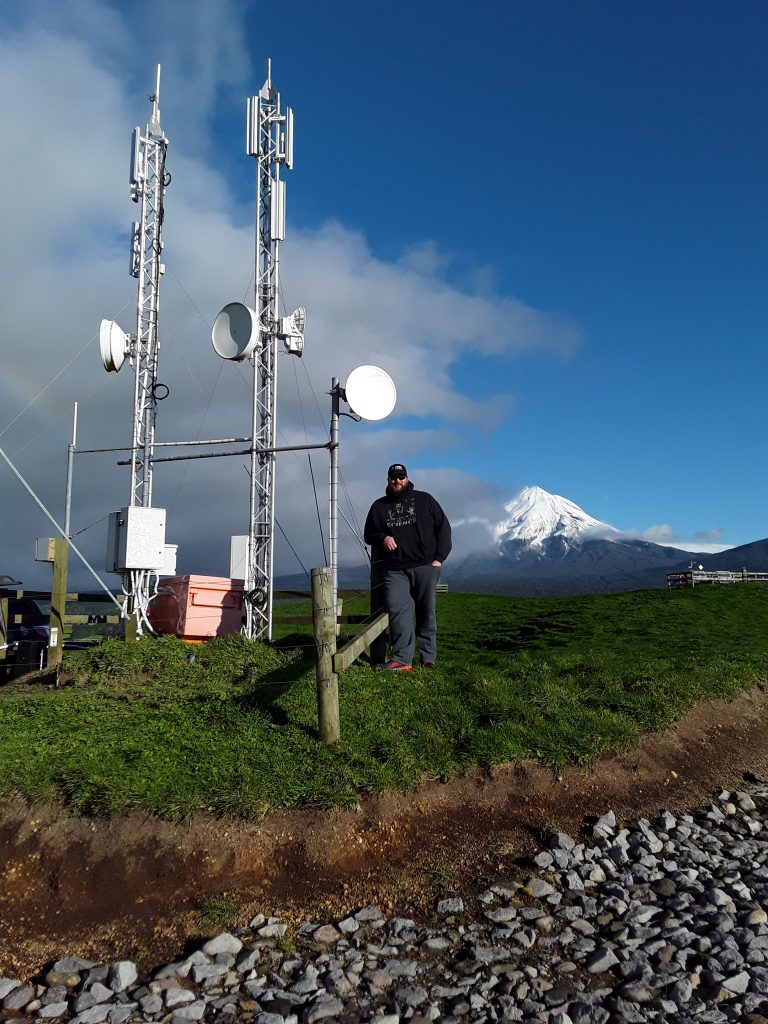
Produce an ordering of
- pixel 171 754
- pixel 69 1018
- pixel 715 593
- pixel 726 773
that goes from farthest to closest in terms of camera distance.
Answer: pixel 715 593
pixel 726 773
pixel 171 754
pixel 69 1018

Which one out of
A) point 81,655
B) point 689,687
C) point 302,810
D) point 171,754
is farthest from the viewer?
point 81,655

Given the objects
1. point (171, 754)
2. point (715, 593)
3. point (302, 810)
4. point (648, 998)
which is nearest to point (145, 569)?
point (171, 754)

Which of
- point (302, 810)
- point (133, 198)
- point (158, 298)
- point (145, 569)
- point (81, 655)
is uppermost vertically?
point (133, 198)

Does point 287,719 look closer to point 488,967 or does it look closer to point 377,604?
point 377,604

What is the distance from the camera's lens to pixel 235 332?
14844 millimetres

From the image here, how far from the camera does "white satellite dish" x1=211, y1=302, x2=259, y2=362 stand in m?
14.6

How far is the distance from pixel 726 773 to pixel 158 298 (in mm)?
13899

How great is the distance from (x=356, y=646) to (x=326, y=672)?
2.17 ft

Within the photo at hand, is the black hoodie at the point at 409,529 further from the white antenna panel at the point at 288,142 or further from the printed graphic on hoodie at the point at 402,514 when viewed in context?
the white antenna panel at the point at 288,142

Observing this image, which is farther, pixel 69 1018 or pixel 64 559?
pixel 64 559

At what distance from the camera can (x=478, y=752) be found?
7484 millimetres

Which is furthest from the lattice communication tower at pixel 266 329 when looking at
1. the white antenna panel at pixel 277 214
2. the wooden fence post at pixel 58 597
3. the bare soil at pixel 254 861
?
the bare soil at pixel 254 861

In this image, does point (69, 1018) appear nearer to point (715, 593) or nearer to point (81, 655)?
point (81, 655)

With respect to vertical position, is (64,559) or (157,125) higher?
(157,125)
